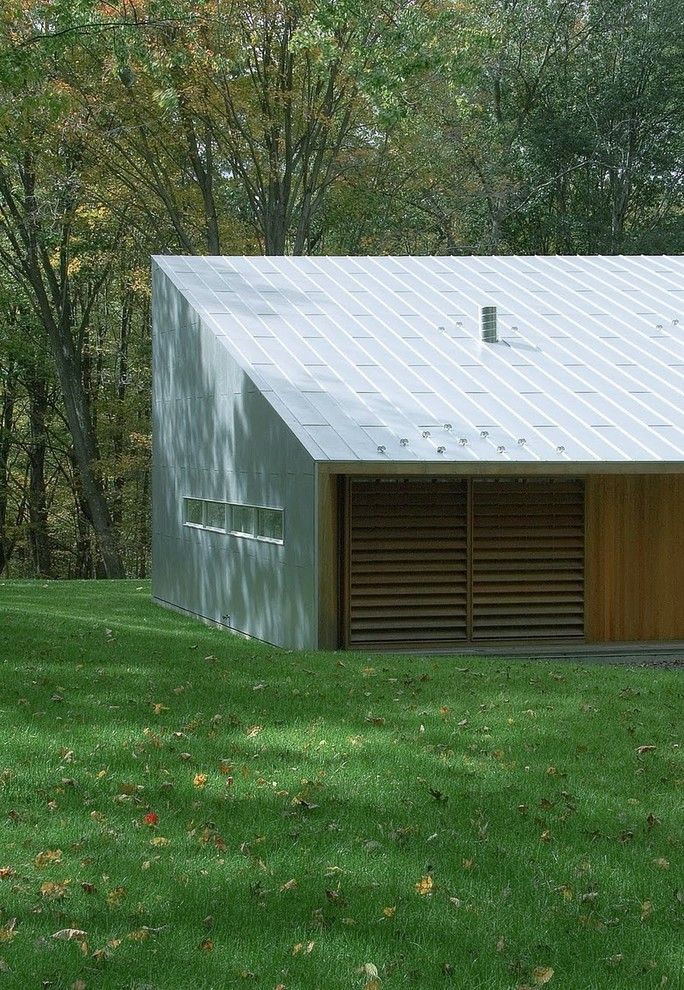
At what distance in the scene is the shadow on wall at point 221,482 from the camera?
14.4 m

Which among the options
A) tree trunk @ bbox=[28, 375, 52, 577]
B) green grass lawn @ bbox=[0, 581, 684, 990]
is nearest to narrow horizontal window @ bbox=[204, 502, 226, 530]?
green grass lawn @ bbox=[0, 581, 684, 990]

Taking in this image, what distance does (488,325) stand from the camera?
1709cm

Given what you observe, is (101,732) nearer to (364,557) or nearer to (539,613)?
(364,557)

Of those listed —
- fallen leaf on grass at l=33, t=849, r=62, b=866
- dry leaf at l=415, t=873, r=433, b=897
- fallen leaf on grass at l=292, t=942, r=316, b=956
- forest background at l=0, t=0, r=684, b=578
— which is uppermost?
forest background at l=0, t=0, r=684, b=578

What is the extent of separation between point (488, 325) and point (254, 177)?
13.9 m

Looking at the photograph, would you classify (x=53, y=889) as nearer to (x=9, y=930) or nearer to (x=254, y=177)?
(x=9, y=930)

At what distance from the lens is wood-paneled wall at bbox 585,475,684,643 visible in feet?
50.3

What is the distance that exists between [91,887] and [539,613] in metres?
10.6

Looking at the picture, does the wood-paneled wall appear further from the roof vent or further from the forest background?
the forest background

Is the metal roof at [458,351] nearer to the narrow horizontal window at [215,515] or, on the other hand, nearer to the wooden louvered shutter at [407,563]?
the wooden louvered shutter at [407,563]

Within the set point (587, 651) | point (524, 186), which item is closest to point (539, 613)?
point (587, 651)

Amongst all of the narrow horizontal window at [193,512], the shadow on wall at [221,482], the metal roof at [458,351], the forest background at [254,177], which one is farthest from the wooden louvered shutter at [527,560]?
the forest background at [254,177]

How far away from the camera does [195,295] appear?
1850cm

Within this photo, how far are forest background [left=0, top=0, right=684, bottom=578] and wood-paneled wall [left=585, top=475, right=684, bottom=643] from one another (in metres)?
9.75
